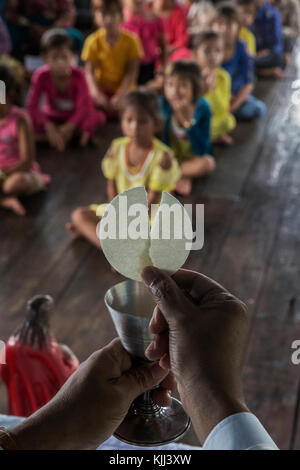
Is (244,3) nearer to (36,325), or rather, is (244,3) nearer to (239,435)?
(36,325)

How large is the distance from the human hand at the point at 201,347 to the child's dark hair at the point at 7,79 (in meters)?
2.03

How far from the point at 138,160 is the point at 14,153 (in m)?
0.70

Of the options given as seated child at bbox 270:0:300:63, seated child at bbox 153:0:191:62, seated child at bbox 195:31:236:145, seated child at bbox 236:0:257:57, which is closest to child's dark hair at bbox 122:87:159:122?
seated child at bbox 195:31:236:145

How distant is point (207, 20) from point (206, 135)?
1.38 meters

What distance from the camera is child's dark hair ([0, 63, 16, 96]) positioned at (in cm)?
255

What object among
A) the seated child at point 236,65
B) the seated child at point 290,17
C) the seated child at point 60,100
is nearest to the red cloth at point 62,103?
the seated child at point 60,100

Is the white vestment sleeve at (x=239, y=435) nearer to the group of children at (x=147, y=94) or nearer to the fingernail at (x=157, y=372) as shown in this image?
the fingernail at (x=157, y=372)

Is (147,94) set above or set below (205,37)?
below

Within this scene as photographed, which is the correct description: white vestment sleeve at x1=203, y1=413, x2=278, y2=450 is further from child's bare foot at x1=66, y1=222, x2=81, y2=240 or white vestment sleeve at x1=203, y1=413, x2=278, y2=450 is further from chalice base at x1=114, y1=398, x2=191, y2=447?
child's bare foot at x1=66, y1=222, x2=81, y2=240

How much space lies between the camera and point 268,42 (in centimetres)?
435

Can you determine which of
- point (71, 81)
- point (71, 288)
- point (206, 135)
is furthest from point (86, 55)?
point (71, 288)

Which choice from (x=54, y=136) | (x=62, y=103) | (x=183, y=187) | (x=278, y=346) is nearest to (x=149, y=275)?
(x=278, y=346)

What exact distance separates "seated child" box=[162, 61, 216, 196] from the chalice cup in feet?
6.23
